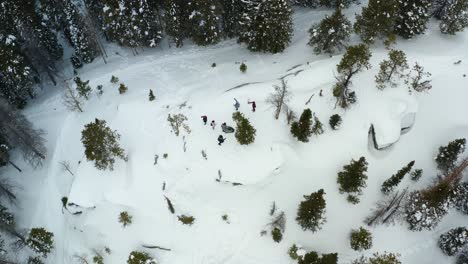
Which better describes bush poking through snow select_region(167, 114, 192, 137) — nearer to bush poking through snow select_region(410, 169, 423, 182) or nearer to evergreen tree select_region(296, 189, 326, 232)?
evergreen tree select_region(296, 189, 326, 232)

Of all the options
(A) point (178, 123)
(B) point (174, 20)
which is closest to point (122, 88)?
(B) point (174, 20)

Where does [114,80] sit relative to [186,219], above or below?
above

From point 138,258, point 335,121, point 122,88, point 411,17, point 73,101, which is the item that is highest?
point 411,17

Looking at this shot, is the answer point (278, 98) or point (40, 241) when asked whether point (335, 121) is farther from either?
point (40, 241)

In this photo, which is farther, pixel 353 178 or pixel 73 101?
pixel 73 101

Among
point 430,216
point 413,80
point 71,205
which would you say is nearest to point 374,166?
point 430,216

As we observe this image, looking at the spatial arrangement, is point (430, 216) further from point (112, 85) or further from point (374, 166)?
point (112, 85)

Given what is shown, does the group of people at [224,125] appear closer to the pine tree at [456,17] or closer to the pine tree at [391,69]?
the pine tree at [391,69]
